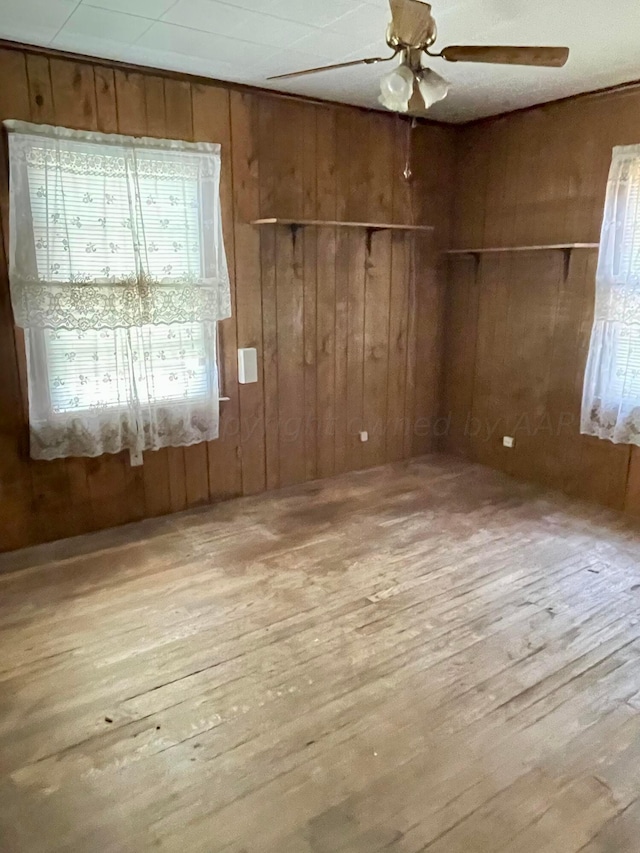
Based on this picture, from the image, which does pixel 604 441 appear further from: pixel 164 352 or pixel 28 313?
pixel 28 313

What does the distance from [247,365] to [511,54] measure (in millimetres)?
2285

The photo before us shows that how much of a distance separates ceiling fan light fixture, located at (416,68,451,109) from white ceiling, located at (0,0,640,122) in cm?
48

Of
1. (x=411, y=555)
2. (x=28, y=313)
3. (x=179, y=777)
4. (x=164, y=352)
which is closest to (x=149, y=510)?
(x=164, y=352)

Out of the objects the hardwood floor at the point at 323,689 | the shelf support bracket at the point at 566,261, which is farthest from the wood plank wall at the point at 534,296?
the hardwood floor at the point at 323,689

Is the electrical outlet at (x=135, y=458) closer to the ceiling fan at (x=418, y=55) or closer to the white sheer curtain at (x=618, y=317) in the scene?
the ceiling fan at (x=418, y=55)

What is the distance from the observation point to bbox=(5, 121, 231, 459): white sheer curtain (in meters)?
3.05

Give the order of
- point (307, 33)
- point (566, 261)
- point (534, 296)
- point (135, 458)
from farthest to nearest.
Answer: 1. point (534, 296)
2. point (566, 261)
3. point (135, 458)
4. point (307, 33)

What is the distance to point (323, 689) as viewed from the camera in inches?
89.7

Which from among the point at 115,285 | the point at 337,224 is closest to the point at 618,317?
the point at 337,224

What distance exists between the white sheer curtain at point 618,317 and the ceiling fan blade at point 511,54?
5.39ft

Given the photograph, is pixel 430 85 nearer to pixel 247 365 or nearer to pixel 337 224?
pixel 337 224

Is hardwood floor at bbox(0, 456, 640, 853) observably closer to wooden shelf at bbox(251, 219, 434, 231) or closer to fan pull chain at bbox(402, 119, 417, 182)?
wooden shelf at bbox(251, 219, 434, 231)

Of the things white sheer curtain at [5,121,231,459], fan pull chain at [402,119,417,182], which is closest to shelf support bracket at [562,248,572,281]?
fan pull chain at [402,119,417,182]

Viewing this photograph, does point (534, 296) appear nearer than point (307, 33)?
No
